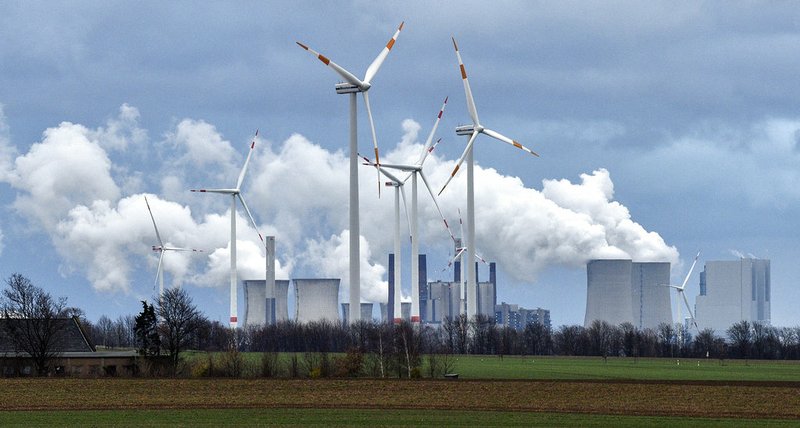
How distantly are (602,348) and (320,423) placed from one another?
11134cm

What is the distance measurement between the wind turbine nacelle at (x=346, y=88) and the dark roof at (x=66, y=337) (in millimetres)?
31739

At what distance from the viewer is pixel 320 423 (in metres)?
48.9

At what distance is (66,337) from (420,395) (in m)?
42.4

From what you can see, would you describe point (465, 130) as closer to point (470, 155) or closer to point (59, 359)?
point (470, 155)

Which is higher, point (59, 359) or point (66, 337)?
point (66, 337)

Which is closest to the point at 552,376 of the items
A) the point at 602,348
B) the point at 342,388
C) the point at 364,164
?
the point at 342,388

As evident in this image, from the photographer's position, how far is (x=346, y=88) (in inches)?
4336

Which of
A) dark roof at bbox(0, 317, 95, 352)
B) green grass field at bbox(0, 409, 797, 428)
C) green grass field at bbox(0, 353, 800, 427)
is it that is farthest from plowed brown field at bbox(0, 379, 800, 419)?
dark roof at bbox(0, 317, 95, 352)

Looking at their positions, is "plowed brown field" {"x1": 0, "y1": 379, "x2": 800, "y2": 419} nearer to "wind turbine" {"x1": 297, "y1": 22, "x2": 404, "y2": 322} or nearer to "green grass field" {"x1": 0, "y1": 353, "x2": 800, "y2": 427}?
"green grass field" {"x1": 0, "y1": 353, "x2": 800, "y2": 427}

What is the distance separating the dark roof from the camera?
90.4m


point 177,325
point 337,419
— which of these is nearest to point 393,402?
point 337,419

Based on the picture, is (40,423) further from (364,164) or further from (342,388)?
(364,164)

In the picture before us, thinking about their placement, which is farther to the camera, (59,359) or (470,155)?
(470,155)

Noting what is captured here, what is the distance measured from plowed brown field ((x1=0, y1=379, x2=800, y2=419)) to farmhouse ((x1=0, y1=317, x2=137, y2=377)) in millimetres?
14231
